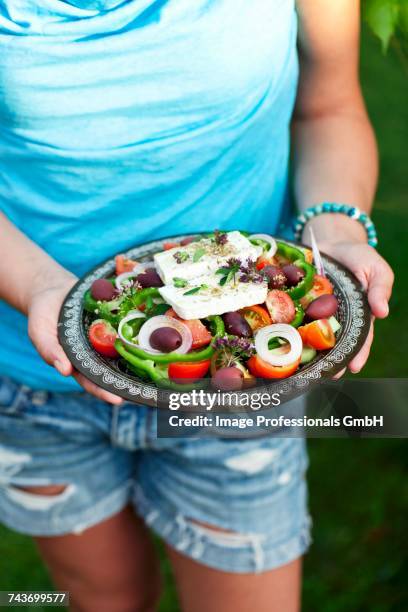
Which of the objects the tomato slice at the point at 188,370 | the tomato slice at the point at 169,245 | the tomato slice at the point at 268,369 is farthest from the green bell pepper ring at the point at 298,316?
the tomato slice at the point at 169,245

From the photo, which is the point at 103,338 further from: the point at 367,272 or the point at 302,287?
the point at 367,272

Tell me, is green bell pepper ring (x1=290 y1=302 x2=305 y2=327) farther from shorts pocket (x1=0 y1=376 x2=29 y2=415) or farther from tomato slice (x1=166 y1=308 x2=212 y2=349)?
shorts pocket (x1=0 y1=376 x2=29 y2=415)

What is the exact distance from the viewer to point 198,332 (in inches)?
71.1

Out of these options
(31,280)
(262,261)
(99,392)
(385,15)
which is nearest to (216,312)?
(262,261)

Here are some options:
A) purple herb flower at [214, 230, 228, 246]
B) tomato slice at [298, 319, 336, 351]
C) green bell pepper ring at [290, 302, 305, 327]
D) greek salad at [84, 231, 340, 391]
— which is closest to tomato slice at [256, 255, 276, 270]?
greek salad at [84, 231, 340, 391]

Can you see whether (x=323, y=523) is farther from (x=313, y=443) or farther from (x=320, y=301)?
(x=320, y=301)

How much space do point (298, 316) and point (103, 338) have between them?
0.50 metres

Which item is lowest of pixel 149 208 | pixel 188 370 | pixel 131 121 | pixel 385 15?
pixel 188 370

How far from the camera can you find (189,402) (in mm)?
1604

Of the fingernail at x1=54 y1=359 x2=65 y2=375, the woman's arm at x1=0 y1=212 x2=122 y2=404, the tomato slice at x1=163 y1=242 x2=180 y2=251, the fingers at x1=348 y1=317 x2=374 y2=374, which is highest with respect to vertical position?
the woman's arm at x1=0 y1=212 x2=122 y2=404

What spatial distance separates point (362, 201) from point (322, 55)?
48cm

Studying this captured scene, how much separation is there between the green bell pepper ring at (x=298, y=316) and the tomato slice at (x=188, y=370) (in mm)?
254

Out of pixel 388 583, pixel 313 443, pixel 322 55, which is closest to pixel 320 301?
pixel 322 55

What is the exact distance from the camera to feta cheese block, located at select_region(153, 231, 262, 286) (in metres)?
1.98
